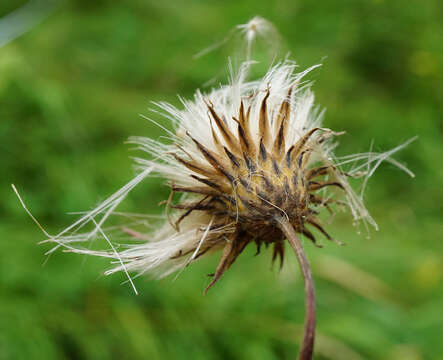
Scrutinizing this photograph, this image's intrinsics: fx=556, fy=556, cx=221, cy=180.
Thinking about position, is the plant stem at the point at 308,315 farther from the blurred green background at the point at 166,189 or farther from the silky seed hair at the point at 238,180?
the blurred green background at the point at 166,189

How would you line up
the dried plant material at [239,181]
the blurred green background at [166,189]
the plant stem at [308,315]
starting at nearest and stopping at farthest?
1. the plant stem at [308,315]
2. the dried plant material at [239,181]
3. the blurred green background at [166,189]

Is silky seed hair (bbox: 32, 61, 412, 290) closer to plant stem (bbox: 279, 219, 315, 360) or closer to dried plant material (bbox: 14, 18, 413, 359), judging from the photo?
dried plant material (bbox: 14, 18, 413, 359)

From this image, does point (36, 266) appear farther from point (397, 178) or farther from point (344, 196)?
point (397, 178)

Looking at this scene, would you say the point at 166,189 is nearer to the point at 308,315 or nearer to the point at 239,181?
the point at 239,181

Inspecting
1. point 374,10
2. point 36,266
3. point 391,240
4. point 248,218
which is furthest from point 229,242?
point 374,10

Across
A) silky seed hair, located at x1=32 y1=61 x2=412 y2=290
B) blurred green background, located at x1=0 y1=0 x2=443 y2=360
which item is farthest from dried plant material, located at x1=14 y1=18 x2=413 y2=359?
blurred green background, located at x1=0 y1=0 x2=443 y2=360

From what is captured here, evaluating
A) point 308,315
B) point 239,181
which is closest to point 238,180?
point 239,181

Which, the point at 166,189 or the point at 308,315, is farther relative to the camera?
the point at 166,189

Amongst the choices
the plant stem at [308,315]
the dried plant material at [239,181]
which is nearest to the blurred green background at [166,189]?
the dried plant material at [239,181]
